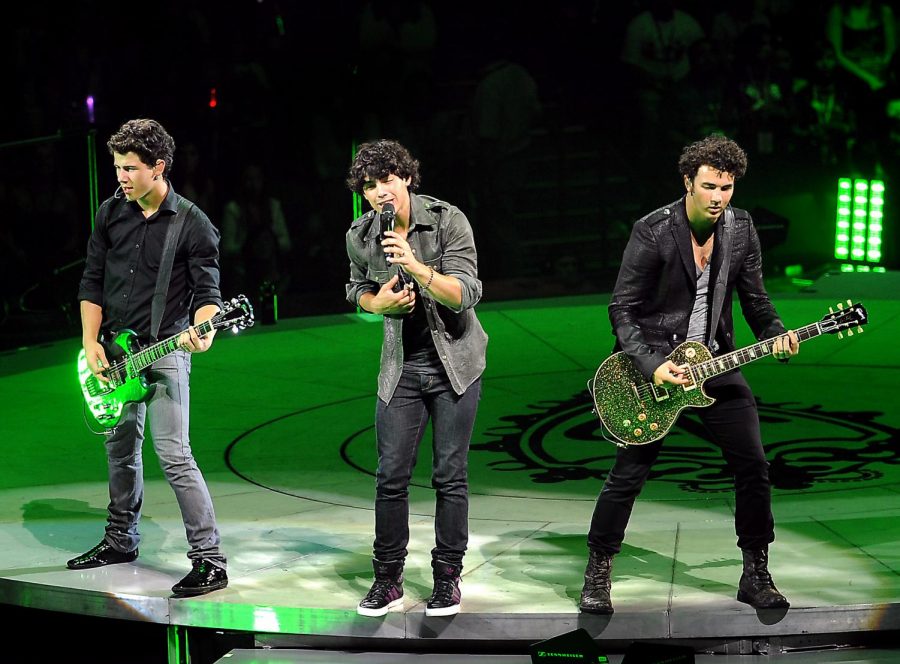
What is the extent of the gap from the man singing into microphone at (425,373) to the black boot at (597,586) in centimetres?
48

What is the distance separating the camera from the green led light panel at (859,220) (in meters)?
14.2

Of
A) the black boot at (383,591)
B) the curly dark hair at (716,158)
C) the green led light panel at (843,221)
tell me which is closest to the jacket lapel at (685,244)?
the curly dark hair at (716,158)

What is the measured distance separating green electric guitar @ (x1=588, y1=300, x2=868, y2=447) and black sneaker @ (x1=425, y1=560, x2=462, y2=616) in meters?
0.76

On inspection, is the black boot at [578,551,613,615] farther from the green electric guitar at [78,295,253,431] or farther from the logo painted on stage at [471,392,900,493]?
the logo painted on stage at [471,392,900,493]

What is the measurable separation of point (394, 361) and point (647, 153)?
905cm

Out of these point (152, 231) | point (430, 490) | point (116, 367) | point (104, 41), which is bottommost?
point (430, 490)

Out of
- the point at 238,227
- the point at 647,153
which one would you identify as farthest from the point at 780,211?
the point at 238,227

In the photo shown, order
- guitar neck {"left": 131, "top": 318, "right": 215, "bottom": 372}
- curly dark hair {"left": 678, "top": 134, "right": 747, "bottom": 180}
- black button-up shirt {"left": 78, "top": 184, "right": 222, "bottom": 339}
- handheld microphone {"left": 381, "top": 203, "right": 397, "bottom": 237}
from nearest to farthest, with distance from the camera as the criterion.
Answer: handheld microphone {"left": 381, "top": 203, "right": 397, "bottom": 237}
curly dark hair {"left": 678, "top": 134, "right": 747, "bottom": 180}
guitar neck {"left": 131, "top": 318, "right": 215, "bottom": 372}
black button-up shirt {"left": 78, "top": 184, "right": 222, "bottom": 339}

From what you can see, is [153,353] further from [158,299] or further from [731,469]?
[731,469]

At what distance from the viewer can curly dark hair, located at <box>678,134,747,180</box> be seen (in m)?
4.98

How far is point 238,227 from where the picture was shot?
12266mm

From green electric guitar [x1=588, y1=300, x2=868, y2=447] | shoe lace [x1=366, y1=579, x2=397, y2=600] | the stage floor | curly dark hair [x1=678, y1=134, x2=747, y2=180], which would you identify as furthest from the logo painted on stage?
curly dark hair [x1=678, y1=134, x2=747, y2=180]

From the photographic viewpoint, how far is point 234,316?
5.33 metres

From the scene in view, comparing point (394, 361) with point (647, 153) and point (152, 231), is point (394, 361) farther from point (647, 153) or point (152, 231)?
point (647, 153)
